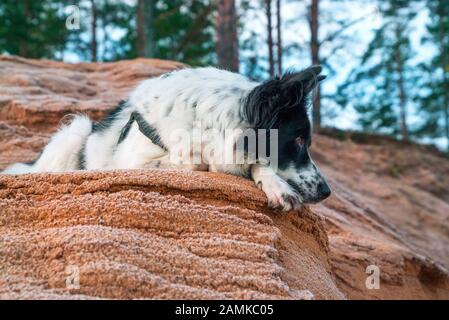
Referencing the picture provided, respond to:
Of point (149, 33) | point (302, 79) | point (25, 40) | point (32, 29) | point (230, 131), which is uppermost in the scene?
point (32, 29)

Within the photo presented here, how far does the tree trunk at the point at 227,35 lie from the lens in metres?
11.4

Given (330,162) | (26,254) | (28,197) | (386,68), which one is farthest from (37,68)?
(386,68)

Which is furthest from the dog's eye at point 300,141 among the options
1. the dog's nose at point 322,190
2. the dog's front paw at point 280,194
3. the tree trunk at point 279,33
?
the tree trunk at point 279,33

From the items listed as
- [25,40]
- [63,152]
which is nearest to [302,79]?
[63,152]

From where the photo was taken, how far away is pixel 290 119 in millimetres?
4219

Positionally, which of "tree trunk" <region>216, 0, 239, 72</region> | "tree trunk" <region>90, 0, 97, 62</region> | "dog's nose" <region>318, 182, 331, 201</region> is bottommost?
"dog's nose" <region>318, 182, 331, 201</region>

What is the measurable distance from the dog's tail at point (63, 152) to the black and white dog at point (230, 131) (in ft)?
1.19

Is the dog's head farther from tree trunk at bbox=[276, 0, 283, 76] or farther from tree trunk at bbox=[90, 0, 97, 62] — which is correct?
tree trunk at bbox=[90, 0, 97, 62]

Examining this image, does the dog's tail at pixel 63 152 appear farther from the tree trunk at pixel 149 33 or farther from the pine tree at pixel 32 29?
the pine tree at pixel 32 29

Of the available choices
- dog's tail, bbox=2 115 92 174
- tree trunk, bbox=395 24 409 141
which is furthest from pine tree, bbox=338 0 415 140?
dog's tail, bbox=2 115 92 174

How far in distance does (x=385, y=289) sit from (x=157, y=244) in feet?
10.3

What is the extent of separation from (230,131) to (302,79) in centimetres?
62

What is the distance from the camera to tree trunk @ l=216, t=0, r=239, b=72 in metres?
11.4

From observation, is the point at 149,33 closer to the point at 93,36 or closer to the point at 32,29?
the point at 93,36
